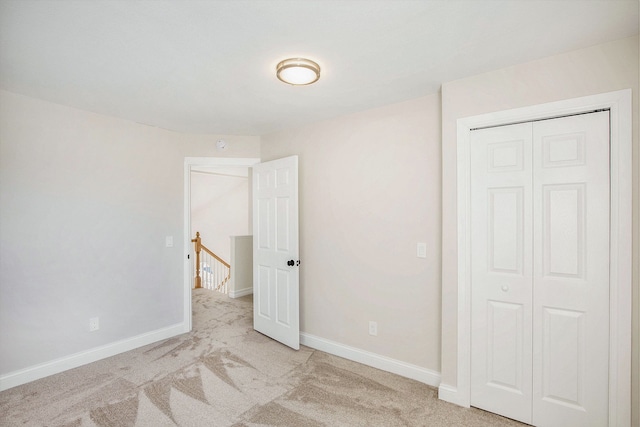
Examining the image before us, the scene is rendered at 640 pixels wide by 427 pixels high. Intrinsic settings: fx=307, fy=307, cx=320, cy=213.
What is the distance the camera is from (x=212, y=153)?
3.95 meters

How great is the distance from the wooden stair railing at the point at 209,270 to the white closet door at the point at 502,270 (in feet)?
15.9

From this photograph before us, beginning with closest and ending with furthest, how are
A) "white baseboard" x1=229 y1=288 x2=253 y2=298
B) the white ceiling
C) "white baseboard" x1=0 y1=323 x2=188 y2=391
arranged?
the white ceiling, "white baseboard" x1=0 y1=323 x2=188 y2=391, "white baseboard" x1=229 y1=288 x2=253 y2=298

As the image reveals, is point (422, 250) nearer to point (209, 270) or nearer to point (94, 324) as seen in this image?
point (94, 324)

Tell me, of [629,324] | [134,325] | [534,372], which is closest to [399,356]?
[534,372]

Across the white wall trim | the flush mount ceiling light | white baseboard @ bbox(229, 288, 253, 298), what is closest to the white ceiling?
the flush mount ceiling light

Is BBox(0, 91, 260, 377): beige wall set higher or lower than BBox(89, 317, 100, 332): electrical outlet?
higher

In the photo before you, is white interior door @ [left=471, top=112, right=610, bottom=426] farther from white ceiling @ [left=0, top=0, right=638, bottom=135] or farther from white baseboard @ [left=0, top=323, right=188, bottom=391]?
white baseboard @ [left=0, top=323, right=188, bottom=391]

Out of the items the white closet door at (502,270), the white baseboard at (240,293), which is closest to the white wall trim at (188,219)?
the white baseboard at (240,293)

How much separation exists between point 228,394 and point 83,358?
1.64 meters

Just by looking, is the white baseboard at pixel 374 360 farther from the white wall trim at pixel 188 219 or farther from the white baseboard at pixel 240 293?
the white baseboard at pixel 240 293

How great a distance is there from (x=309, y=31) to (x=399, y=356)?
2685 millimetres

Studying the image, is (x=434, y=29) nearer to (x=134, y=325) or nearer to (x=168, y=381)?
(x=168, y=381)

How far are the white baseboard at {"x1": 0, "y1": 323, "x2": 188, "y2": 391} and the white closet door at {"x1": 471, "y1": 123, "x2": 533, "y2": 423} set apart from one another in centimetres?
328

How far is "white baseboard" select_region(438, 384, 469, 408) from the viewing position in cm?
231
